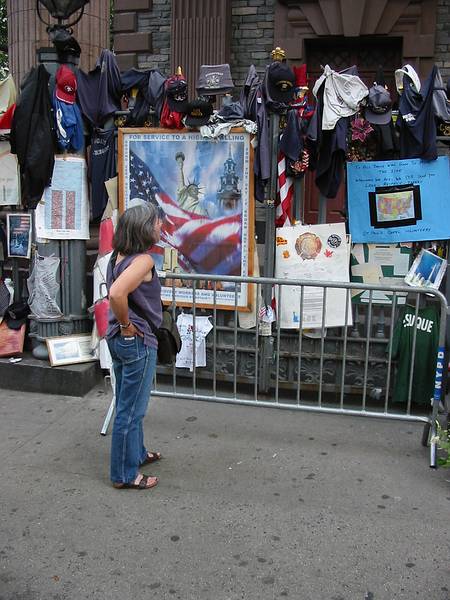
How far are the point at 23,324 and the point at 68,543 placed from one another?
2.90 metres

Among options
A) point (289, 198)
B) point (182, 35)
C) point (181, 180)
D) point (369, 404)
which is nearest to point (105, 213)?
point (181, 180)

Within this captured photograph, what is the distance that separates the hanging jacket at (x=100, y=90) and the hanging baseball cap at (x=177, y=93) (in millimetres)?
494

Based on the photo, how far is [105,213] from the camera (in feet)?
18.0

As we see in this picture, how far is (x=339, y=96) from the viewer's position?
182 inches

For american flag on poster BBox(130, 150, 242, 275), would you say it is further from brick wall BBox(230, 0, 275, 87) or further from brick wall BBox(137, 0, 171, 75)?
brick wall BBox(137, 0, 171, 75)

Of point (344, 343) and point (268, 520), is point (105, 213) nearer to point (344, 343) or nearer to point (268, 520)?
point (344, 343)

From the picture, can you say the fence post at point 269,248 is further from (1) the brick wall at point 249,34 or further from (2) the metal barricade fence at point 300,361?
(1) the brick wall at point 249,34

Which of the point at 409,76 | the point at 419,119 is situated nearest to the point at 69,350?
the point at 419,119

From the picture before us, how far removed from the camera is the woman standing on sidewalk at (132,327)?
341cm

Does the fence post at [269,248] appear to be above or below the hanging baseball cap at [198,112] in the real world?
below

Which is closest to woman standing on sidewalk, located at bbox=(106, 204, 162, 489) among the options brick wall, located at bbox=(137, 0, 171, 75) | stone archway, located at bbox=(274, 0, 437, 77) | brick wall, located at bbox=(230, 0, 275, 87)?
stone archway, located at bbox=(274, 0, 437, 77)

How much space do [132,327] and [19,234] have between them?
2.62 meters

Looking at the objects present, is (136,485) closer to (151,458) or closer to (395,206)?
(151,458)

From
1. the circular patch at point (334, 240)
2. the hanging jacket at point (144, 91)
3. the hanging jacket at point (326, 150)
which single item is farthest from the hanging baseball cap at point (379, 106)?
the hanging jacket at point (144, 91)
